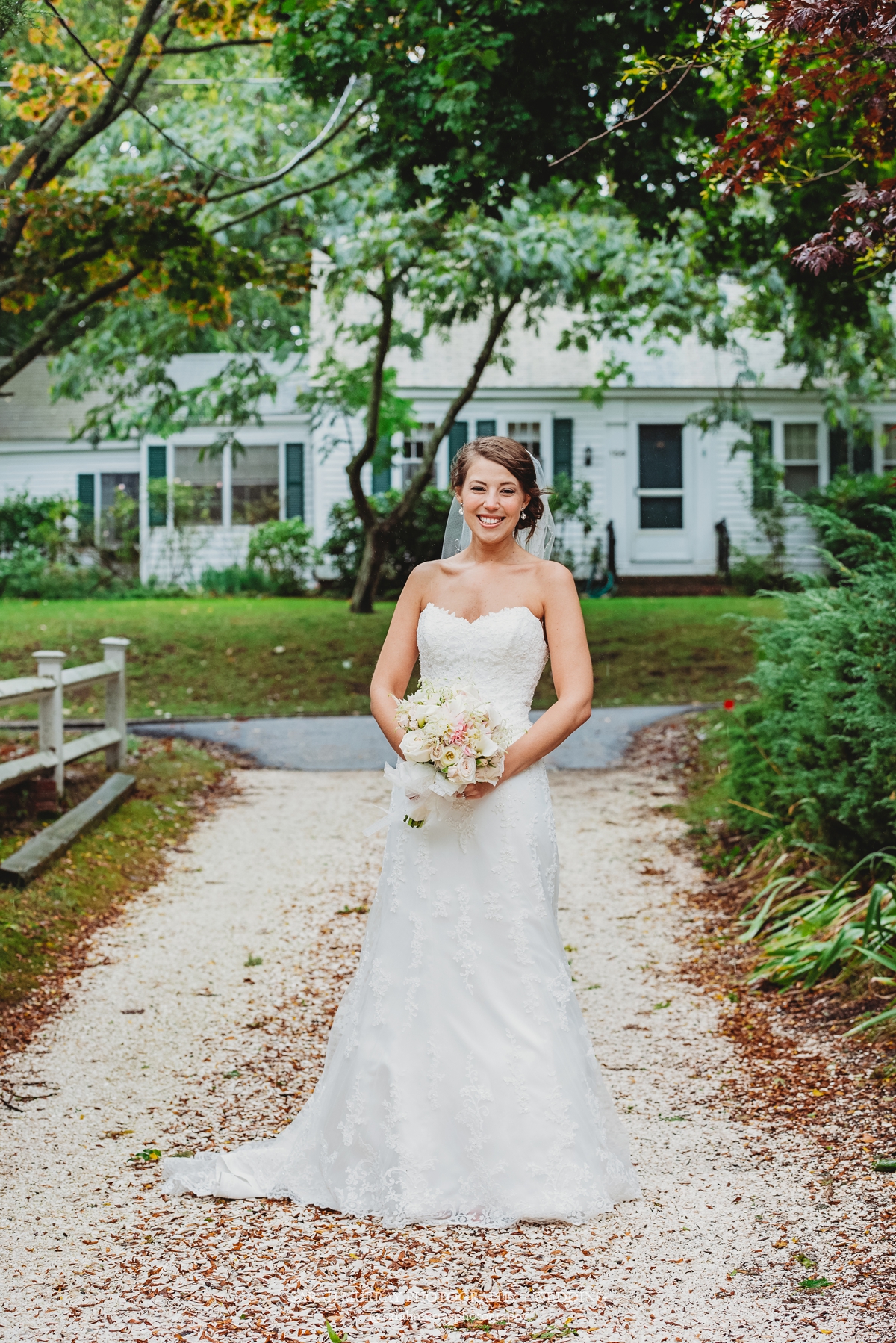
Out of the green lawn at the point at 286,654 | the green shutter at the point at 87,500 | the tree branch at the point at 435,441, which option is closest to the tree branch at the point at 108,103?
the green lawn at the point at 286,654

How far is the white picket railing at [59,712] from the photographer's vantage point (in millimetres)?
7996

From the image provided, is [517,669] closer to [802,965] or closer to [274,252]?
[802,965]

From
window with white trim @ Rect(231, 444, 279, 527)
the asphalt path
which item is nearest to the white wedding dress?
the asphalt path

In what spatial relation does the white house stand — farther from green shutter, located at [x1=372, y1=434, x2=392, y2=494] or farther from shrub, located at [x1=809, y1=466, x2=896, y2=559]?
shrub, located at [x1=809, y1=466, x2=896, y2=559]

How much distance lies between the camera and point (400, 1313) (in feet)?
10.2

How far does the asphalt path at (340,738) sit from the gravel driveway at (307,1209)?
429 centimetres

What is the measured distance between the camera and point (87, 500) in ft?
85.3

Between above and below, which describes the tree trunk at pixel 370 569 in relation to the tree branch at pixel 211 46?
below

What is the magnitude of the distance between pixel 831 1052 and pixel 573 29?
17.4 ft

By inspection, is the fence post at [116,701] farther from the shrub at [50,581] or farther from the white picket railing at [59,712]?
the shrub at [50,581]

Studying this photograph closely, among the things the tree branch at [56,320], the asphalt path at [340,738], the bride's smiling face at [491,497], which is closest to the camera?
the bride's smiling face at [491,497]

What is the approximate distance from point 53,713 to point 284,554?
566 inches

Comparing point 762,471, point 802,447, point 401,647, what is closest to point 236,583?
point 762,471

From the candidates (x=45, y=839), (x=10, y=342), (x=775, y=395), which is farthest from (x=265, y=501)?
(x=45, y=839)
